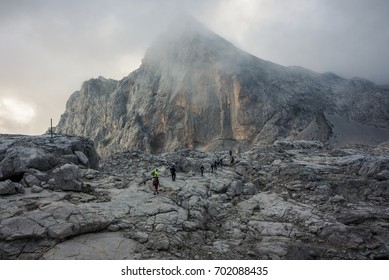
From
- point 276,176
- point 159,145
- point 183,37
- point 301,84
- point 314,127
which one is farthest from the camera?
point 183,37

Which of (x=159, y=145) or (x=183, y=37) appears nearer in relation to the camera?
(x=159, y=145)

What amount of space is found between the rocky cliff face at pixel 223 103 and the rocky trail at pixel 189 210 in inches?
1455

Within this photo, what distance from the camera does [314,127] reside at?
55594mm

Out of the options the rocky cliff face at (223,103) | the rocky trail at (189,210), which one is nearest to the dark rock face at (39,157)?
the rocky trail at (189,210)

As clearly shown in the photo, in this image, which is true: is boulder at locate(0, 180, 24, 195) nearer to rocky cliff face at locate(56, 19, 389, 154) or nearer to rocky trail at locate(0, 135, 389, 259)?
rocky trail at locate(0, 135, 389, 259)

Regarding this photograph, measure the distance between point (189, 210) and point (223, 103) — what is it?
172ft

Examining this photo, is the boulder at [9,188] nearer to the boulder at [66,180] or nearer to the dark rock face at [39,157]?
the dark rock face at [39,157]

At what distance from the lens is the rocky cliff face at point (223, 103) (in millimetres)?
59969

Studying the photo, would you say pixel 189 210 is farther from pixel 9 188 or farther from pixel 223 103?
pixel 223 103

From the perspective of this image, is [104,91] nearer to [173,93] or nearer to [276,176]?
[173,93]

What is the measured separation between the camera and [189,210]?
50.9ft
